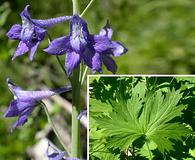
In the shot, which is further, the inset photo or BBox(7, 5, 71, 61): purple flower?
BBox(7, 5, 71, 61): purple flower

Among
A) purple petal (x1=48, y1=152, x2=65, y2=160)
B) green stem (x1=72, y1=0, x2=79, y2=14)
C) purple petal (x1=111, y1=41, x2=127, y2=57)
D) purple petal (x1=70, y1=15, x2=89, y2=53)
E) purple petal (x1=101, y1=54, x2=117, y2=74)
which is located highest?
green stem (x1=72, y1=0, x2=79, y2=14)

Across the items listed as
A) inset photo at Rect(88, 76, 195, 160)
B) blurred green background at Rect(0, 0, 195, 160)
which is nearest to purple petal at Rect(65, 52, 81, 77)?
inset photo at Rect(88, 76, 195, 160)

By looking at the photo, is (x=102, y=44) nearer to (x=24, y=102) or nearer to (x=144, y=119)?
(x=144, y=119)

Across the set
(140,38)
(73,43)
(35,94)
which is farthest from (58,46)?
(140,38)

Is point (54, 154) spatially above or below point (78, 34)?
below

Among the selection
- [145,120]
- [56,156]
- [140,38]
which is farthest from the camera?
[140,38]

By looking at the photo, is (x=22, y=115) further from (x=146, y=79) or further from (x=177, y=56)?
(x=177, y=56)

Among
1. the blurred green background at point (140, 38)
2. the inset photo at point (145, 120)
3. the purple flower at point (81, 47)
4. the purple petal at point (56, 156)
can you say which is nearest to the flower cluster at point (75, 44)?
the purple flower at point (81, 47)

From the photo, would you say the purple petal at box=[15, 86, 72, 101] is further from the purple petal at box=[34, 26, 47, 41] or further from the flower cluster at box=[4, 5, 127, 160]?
the purple petal at box=[34, 26, 47, 41]
